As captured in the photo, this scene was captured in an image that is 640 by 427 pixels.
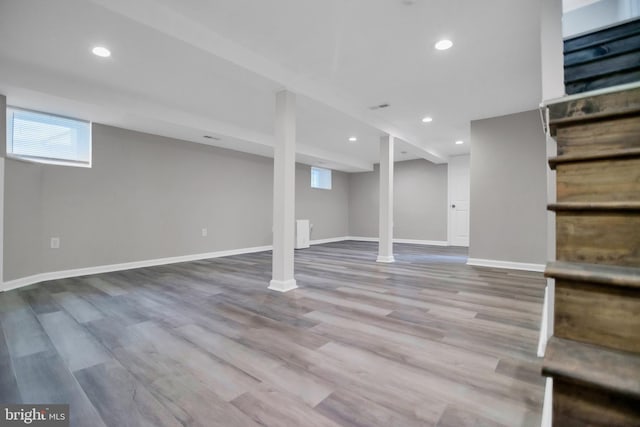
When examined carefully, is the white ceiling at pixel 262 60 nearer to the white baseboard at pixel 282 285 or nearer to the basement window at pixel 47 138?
the basement window at pixel 47 138

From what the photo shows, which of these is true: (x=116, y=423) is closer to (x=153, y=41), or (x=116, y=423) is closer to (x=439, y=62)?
(x=153, y=41)

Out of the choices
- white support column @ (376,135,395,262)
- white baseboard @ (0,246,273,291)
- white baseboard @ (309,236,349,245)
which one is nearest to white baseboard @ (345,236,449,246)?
white baseboard @ (309,236,349,245)

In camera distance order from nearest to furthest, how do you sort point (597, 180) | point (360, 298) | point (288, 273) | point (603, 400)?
point (603, 400) < point (597, 180) < point (360, 298) < point (288, 273)

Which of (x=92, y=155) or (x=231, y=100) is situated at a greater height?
(x=231, y=100)

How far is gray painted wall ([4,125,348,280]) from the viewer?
3350 millimetres

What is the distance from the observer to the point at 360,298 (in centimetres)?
279

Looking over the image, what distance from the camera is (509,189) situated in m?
4.32

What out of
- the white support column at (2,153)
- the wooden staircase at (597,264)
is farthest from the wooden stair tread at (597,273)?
the white support column at (2,153)

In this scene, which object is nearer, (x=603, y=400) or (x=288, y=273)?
(x=603, y=400)

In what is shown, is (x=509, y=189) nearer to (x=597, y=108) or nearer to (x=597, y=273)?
(x=597, y=108)

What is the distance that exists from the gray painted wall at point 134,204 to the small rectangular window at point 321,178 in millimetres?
1797

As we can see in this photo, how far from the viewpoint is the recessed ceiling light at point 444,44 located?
8.08 feet

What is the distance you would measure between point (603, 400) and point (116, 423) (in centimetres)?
166

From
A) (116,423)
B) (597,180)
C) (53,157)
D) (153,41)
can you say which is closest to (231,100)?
(153,41)
